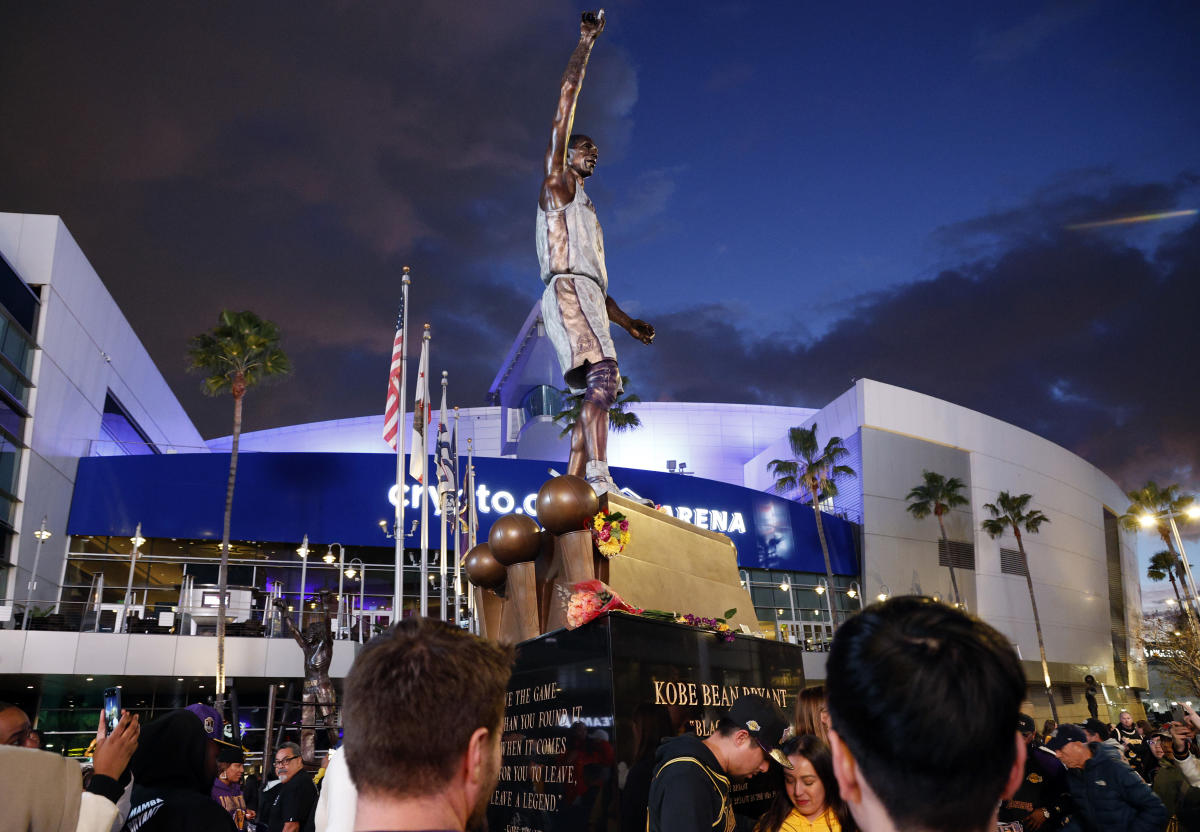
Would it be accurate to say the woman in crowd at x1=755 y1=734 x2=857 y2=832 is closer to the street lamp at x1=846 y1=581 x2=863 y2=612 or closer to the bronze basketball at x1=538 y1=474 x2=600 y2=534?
the bronze basketball at x1=538 y1=474 x2=600 y2=534

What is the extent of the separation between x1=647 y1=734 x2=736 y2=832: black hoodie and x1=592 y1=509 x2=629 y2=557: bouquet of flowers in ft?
10.2

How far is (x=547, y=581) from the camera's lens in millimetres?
7562

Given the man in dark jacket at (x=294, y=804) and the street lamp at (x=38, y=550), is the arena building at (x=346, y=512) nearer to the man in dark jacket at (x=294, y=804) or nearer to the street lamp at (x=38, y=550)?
the street lamp at (x=38, y=550)

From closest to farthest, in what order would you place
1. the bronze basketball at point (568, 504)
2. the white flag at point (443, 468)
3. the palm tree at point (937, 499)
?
the bronze basketball at point (568, 504) < the white flag at point (443, 468) < the palm tree at point (937, 499)

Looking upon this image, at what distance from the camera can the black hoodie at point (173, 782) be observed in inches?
119

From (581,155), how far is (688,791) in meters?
6.33

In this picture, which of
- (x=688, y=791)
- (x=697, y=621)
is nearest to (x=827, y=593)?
(x=697, y=621)

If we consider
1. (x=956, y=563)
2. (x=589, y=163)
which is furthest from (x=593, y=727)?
(x=956, y=563)

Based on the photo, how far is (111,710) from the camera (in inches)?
129

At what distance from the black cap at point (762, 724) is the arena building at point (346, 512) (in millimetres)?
22886

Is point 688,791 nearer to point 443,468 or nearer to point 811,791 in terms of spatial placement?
point 811,791

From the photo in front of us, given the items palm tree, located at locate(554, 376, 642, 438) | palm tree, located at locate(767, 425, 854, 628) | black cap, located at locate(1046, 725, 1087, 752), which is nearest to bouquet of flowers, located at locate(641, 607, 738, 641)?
black cap, located at locate(1046, 725, 1087, 752)

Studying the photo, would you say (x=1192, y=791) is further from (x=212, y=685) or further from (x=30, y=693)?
(x=30, y=693)

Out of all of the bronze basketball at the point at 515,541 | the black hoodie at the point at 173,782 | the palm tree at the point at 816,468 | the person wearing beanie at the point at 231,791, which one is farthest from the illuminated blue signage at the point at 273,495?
the black hoodie at the point at 173,782
